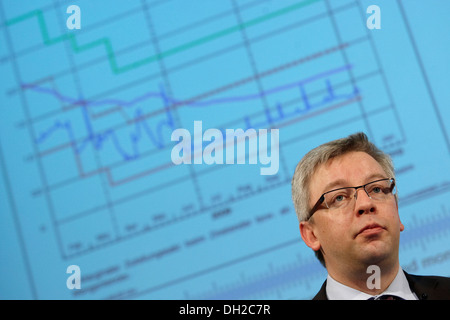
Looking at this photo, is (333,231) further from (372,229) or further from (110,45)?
(110,45)

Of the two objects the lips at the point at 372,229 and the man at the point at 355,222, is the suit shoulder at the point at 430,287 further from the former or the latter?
the lips at the point at 372,229

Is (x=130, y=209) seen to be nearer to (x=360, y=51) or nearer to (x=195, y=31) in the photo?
(x=195, y=31)

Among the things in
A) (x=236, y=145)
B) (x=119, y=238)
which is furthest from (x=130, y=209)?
(x=236, y=145)

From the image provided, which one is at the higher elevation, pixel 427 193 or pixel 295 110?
pixel 295 110

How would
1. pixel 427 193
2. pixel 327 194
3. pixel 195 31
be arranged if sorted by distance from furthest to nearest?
1. pixel 195 31
2. pixel 427 193
3. pixel 327 194

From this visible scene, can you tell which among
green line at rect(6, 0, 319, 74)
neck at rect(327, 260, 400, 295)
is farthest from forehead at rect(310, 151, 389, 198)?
green line at rect(6, 0, 319, 74)

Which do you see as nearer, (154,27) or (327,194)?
(327,194)

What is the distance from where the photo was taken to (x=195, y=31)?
5.67 ft

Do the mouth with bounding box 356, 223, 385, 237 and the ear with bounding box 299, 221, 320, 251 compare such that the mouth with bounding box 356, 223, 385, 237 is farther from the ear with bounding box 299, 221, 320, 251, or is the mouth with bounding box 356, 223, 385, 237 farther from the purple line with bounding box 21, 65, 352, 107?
the purple line with bounding box 21, 65, 352, 107

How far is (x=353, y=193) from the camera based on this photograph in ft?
3.38

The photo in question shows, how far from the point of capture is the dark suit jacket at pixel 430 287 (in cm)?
98

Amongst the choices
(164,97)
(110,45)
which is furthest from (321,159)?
(110,45)

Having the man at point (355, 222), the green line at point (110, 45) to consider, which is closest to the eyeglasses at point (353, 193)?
the man at point (355, 222)
